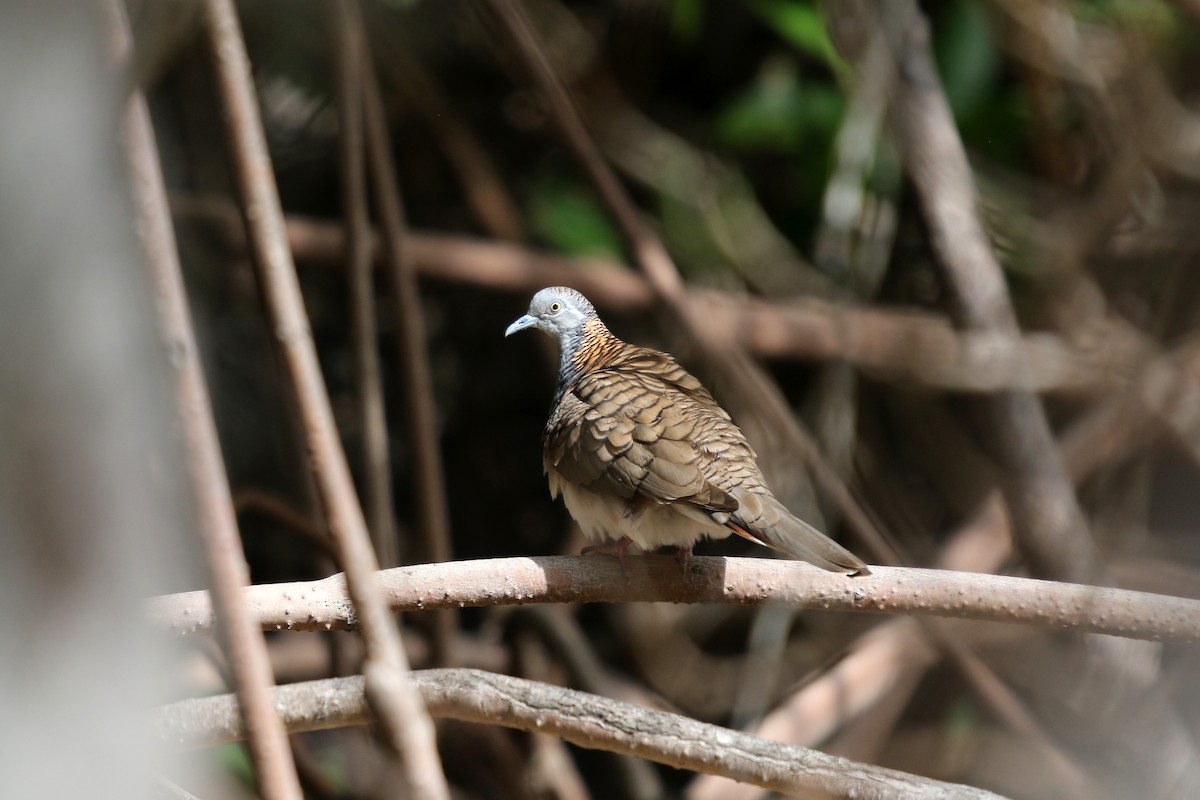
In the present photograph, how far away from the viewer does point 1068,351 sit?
4098 mm

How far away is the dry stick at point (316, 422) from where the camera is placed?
1.15 metres

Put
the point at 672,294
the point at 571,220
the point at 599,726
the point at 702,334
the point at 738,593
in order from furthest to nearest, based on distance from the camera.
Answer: the point at 571,220 → the point at 672,294 → the point at 702,334 → the point at 738,593 → the point at 599,726

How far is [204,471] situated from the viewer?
1083 millimetres

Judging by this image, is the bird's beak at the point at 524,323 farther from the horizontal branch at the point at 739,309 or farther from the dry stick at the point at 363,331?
the horizontal branch at the point at 739,309

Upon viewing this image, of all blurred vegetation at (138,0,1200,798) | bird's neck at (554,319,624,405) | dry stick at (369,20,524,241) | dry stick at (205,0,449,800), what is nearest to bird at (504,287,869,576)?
bird's neck at (554,319,624,405)

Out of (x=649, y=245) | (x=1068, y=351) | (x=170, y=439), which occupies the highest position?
(x=649, y=245)

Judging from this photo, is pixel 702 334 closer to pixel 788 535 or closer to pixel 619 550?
pixel 619 550

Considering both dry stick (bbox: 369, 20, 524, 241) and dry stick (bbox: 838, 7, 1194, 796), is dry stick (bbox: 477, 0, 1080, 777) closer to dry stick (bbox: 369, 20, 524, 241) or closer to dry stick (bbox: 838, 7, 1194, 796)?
dry stick (bbox: 838, 7, 1194, 796)

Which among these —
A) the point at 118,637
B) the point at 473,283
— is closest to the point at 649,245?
the point at 473,283

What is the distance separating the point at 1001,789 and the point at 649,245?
7.40 feet

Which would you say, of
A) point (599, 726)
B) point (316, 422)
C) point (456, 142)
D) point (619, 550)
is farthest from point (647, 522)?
point (456, 142)

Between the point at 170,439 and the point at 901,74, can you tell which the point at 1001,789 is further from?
the point at 170,439

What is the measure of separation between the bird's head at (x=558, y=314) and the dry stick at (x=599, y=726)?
44.9 inches

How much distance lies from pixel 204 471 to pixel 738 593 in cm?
126
